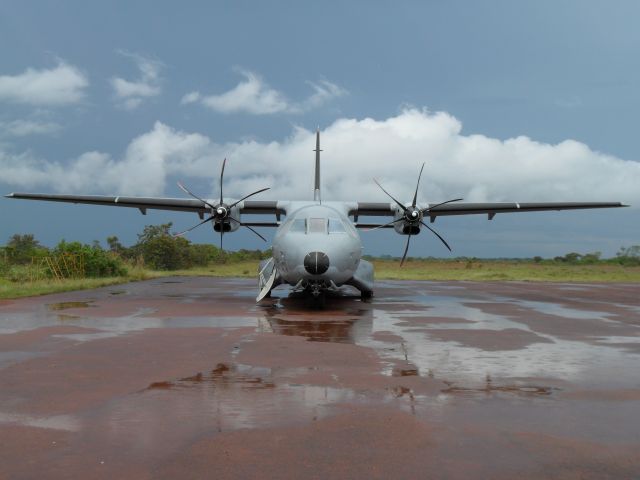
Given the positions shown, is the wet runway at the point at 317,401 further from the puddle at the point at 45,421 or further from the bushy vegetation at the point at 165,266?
the bushy vegetation at the point at 165,266

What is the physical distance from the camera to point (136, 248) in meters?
63.2

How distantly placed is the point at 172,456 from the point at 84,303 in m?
13.9

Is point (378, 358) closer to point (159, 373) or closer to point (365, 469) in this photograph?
point (159, 373)

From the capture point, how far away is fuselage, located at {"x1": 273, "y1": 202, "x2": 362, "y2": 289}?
1457cm

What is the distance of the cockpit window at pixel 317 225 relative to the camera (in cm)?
1567

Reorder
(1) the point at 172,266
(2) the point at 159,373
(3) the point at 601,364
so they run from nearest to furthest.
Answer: (2) the point at 159,373 → (3) the point at 601,364 → (1) the point at 172,266

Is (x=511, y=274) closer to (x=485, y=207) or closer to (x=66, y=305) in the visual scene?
(x=485, y=207)

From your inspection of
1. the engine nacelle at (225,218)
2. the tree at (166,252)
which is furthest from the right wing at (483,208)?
the tree at (166,252)

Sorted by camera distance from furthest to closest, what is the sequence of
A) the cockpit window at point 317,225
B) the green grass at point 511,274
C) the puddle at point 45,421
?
the green grass at point 511,274, the cockpit window at point 317,225, the puddle at point 45,421

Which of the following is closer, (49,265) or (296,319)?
(296,319)

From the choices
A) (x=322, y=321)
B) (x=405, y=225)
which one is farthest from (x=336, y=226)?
(x=405, y=225)

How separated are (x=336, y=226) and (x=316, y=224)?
2.04ft

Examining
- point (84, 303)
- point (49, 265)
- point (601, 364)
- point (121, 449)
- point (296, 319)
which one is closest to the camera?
point (121, 449)

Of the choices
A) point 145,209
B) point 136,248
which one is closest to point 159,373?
point 145,209
